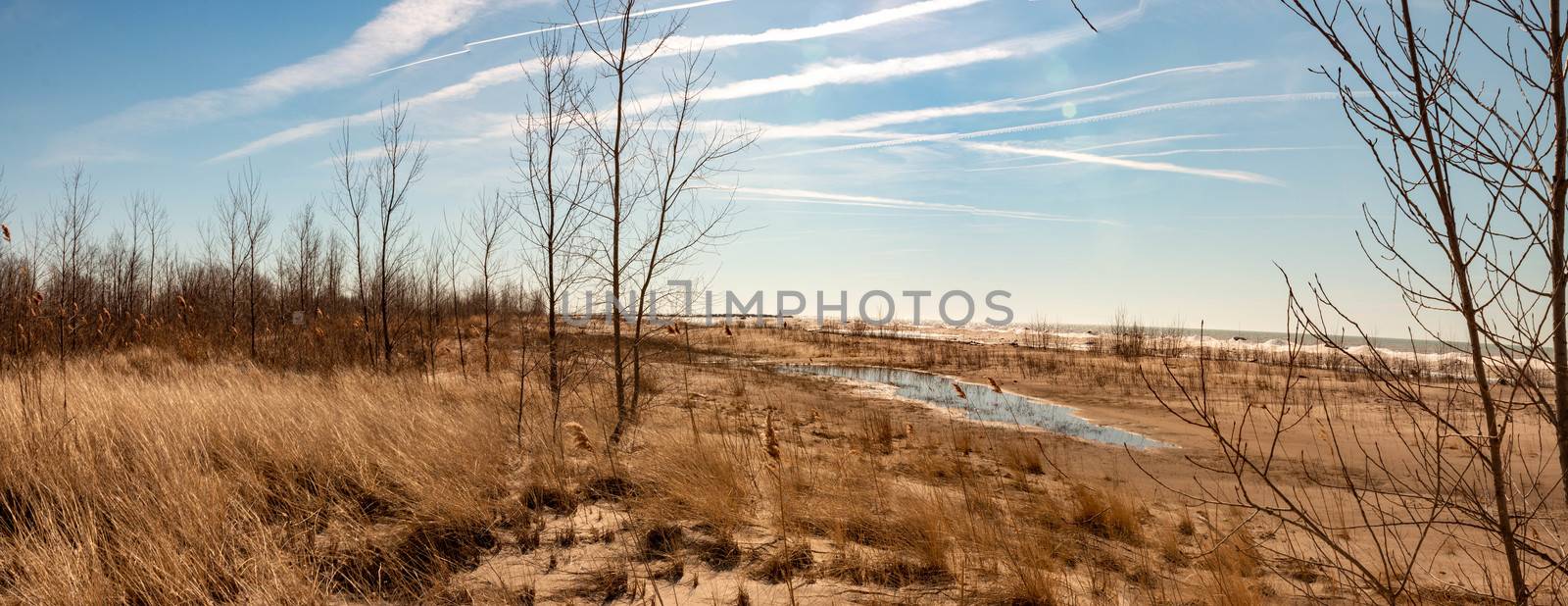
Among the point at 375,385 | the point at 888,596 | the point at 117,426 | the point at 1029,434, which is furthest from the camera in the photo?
the point at 1029,434

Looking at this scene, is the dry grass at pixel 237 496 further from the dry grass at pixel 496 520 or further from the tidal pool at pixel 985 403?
the tidal pool at pixel 985 403

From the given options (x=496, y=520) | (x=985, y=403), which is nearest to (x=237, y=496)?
(x=496, y=520)

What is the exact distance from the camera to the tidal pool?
39.0 feet

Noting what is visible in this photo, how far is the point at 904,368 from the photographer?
77.2 feet

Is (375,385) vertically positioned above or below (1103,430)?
above

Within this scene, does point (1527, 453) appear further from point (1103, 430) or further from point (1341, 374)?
point (1341, 374)

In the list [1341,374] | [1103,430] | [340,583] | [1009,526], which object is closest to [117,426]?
A: [340,583]

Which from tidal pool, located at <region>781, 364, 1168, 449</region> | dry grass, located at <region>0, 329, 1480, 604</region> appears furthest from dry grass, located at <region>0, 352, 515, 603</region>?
tidal pool, located at <region>781, 364, 1168, 449</region>

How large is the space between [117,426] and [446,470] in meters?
3.00

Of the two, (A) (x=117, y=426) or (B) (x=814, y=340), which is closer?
(A) (x=117, y=426)

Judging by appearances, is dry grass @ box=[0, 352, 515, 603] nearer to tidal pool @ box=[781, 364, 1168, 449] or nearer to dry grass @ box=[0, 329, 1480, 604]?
dry grass @ box=[0, 329, 1480, 604]

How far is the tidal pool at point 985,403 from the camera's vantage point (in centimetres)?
1188

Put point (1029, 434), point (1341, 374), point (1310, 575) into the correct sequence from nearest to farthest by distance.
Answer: point (1310, 575) → point (1029, 434) → point (1341, 374)

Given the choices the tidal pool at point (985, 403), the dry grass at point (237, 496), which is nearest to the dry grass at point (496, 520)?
the dry grass at point (237, 496)
